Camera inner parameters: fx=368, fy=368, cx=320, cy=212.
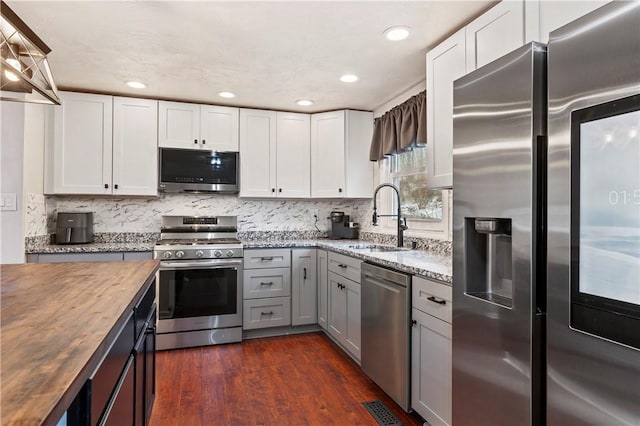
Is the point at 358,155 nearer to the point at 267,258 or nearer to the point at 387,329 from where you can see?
the point at 267,258

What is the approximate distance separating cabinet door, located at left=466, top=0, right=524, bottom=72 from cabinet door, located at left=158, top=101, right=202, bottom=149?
104 inches

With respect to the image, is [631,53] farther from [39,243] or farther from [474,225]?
[39,243]

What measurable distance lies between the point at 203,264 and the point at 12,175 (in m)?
1.60

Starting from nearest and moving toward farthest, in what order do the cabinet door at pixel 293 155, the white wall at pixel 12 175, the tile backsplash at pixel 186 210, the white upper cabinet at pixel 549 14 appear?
the white upper cabinet at pixel 549 14
the white wall at pixel 12 175
the tile backsplash at pixel 186 210
the cabinet door at pixel 293 155

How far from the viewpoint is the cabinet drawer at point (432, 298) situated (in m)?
1.79

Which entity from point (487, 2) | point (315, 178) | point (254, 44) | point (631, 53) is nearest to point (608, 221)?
point (631, 53)

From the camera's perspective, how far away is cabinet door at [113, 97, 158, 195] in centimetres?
346

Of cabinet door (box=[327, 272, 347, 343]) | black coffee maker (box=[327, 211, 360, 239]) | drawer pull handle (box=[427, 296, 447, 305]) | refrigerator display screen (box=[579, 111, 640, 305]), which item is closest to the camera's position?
refrigerator display screen (box=[579, 111, 640, 305])

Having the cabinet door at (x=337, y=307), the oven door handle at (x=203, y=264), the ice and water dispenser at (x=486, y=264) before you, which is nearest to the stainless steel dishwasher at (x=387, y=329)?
the cabinet door at (x=337, y=307)

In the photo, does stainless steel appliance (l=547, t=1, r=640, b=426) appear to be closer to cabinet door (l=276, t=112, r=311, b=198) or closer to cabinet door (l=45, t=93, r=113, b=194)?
cabinet door (l=276, t=112, r=311, b=198)

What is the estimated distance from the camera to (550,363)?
1.12 metres

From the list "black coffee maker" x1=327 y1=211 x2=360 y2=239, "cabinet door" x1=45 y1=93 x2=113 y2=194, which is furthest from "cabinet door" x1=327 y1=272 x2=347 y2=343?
"cabinet door" x1=45 y1=93 x2=113 y2=194

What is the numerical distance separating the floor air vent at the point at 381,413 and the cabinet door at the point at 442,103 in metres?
1.41

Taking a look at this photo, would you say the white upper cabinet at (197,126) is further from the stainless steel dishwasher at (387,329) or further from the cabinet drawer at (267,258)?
the stainless steel dishwasher at (387,329)
